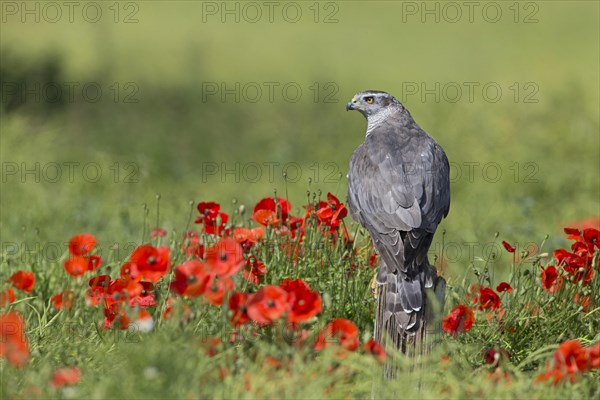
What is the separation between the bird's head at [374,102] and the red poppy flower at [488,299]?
1481mm

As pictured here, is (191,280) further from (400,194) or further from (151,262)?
(400,194)

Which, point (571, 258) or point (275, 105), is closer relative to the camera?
point (571, 258)

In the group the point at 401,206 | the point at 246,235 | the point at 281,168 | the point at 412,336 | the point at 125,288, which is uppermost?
the point at 401,206

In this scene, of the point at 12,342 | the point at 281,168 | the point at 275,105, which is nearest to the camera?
the point at 12,342

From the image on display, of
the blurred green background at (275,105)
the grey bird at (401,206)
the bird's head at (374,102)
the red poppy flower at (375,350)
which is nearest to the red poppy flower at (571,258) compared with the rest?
the grey bird at (401,206)

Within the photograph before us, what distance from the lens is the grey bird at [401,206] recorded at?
3656mm

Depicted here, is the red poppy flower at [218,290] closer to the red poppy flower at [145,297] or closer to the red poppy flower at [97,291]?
the red poppy flower at [145,297]

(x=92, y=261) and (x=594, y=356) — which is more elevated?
(x=92, y=261)

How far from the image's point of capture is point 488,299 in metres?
3.97

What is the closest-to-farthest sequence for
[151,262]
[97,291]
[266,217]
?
[151,262]
[97,291]
[266,217]

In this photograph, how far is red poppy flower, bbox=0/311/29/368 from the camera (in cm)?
288

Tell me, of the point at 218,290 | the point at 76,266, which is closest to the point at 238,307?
the point at 218,290

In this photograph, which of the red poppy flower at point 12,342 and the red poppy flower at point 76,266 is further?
the red poppy flower at point 76,266

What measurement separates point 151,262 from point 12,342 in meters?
0.65
